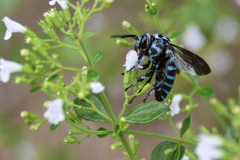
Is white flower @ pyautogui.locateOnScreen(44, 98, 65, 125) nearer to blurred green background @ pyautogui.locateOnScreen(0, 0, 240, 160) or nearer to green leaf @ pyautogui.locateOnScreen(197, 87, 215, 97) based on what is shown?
green leaf @ pyautogui.locateOnScreen(197, 87, 215, 97)

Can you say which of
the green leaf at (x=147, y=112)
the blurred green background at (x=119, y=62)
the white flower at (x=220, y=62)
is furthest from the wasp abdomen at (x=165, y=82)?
the white flower at (x=220, y=62)

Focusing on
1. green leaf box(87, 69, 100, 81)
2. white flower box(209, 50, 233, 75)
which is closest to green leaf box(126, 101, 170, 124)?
green leaf box(87, 69, 100, 81)

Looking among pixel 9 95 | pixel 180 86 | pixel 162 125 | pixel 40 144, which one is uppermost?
pixel 9 95

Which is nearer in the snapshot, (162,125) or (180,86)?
(180,86)

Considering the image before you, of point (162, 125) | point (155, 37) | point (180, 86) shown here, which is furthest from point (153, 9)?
point (162, 125)

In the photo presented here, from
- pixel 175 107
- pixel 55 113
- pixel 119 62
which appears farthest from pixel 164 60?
pixel 119 62

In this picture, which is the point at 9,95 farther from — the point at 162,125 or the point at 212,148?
the point at 212,148

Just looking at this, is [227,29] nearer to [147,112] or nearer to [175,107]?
[175,107]

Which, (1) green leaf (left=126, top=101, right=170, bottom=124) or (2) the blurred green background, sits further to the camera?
(2) the blurred green background
